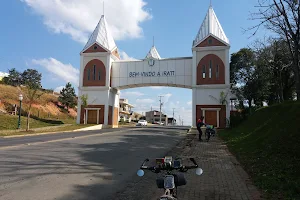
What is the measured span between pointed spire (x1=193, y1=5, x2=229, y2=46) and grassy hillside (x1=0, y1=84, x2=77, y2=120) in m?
24.4

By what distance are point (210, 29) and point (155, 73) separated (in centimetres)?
980

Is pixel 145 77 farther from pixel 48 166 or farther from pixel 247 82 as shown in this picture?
pixel 48 166

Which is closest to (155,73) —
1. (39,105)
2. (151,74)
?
(151,74)

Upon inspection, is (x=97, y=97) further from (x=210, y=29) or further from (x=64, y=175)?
(x=64, y=175)

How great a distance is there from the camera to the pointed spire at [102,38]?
43156mm

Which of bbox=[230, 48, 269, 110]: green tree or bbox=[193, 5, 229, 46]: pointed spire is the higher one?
bbox=[193, 5, 229, 46]: pointed spire

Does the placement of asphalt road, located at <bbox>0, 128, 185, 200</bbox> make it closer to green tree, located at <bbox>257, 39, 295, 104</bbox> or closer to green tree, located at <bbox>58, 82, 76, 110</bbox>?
green tree, located at <bbox>257, 39, 295, 104</bbox>

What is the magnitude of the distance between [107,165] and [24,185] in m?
3.31

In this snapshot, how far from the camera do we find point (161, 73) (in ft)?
135

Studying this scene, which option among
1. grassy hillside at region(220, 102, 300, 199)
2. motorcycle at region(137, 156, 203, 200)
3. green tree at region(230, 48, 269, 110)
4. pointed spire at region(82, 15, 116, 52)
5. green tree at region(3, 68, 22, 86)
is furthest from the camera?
green tree at region(3, 68, 22, 86)

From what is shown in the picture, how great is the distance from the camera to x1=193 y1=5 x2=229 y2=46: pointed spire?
126 feet

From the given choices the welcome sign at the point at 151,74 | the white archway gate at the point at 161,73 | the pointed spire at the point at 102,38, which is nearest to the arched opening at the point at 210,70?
the white archway gate at the point at 161,73

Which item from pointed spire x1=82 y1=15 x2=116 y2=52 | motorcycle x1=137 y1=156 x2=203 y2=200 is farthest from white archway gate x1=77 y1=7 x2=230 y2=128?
motorcycle x1=137 y1=156 x2=203 y2=200

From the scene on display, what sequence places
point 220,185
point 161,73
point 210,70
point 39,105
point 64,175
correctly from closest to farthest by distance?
point 220,185 < point 64,175 < point 210,70 < point 161,73 < point 39,105
